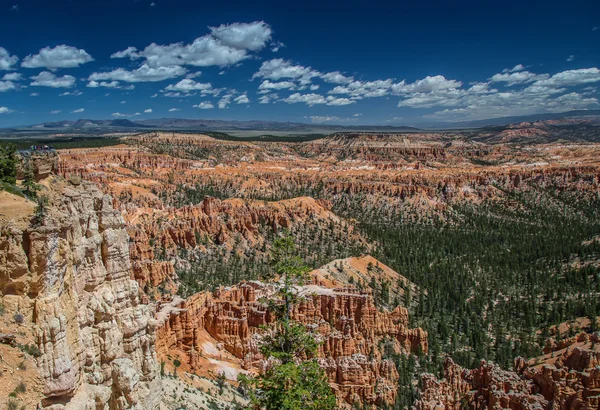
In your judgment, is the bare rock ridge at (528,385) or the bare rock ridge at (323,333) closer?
the bare rock ridge at (528,385)

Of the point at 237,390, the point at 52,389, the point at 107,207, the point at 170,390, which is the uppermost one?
the point at 107,207

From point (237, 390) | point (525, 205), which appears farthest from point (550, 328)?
point (525, 205)

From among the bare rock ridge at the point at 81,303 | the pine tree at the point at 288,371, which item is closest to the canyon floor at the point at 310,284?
the bare rock ridge at the point at 81,303

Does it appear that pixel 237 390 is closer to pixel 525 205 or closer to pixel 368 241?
pixel 368 241

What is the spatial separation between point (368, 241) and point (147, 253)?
4125 centimetres

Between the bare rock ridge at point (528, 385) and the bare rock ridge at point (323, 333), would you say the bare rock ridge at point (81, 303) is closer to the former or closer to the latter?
the bare rock ridge at point (323, 333)

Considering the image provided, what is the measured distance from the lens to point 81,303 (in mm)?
11188

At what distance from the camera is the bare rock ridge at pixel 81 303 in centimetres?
917

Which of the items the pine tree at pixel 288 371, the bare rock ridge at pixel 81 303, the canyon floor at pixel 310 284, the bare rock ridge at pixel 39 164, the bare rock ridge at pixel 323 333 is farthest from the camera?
the bare rock ridge at pixel 323 333

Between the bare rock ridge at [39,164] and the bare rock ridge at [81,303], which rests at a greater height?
the bare rock ridge at [39,164]

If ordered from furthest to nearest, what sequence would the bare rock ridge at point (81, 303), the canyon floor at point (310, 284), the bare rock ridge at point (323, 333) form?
1. the bare rock ridge at point (323, 333)
2. the canyon floor at point (310, 284)
3. the bare rock ridge at point (81, 303)

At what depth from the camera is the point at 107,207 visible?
1323 cm

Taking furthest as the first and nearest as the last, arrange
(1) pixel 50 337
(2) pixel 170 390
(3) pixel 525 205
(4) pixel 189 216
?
(3) pixel 525 205 → (4) pixel 189 216 → (2) pixel 170 390 → (1) pixel 50 337

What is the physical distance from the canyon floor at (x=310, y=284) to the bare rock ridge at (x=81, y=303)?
44 millimetres
